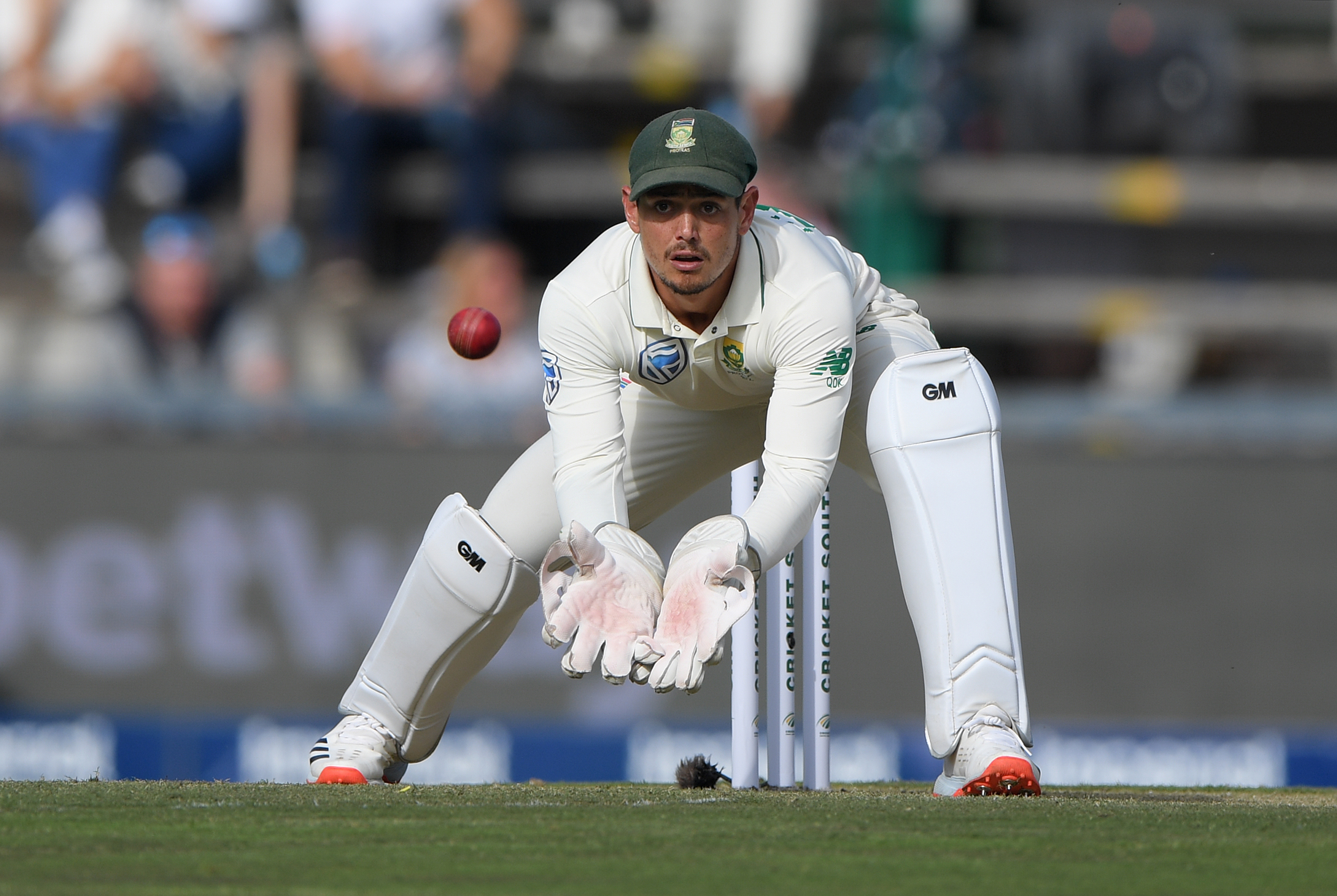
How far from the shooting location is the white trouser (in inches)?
137

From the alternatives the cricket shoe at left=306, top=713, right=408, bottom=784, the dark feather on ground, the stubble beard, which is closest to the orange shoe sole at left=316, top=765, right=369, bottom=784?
the cricket shoe at left=306, top=713, right=408, bottom=784

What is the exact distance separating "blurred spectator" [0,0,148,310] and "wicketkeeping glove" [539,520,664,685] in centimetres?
553

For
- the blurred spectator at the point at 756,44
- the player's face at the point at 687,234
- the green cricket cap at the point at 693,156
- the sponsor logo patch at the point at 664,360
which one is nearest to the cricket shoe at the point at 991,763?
the sponsor logo patch at the point at 664,360

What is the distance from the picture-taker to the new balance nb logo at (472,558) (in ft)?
12.7

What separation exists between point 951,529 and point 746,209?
0.74m

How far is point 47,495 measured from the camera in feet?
22.4

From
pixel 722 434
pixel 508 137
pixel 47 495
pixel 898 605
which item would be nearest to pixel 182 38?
pixel 508 137

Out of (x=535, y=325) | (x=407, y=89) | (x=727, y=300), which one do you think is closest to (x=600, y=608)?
(x=727, y=300)

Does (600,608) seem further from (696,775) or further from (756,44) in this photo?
(756,44)

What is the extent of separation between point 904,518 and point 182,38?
18.8 feet

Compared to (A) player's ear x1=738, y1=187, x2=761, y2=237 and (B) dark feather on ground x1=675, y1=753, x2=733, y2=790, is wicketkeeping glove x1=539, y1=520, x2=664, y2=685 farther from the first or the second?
(B) dark feather on ground x1=675, y1=753, x2=733, y2=790

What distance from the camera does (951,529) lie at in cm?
352

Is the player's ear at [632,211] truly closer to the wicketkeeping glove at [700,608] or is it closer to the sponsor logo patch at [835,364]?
the sponsor logo patch at [835,364]

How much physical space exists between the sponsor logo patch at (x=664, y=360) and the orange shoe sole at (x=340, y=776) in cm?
109
